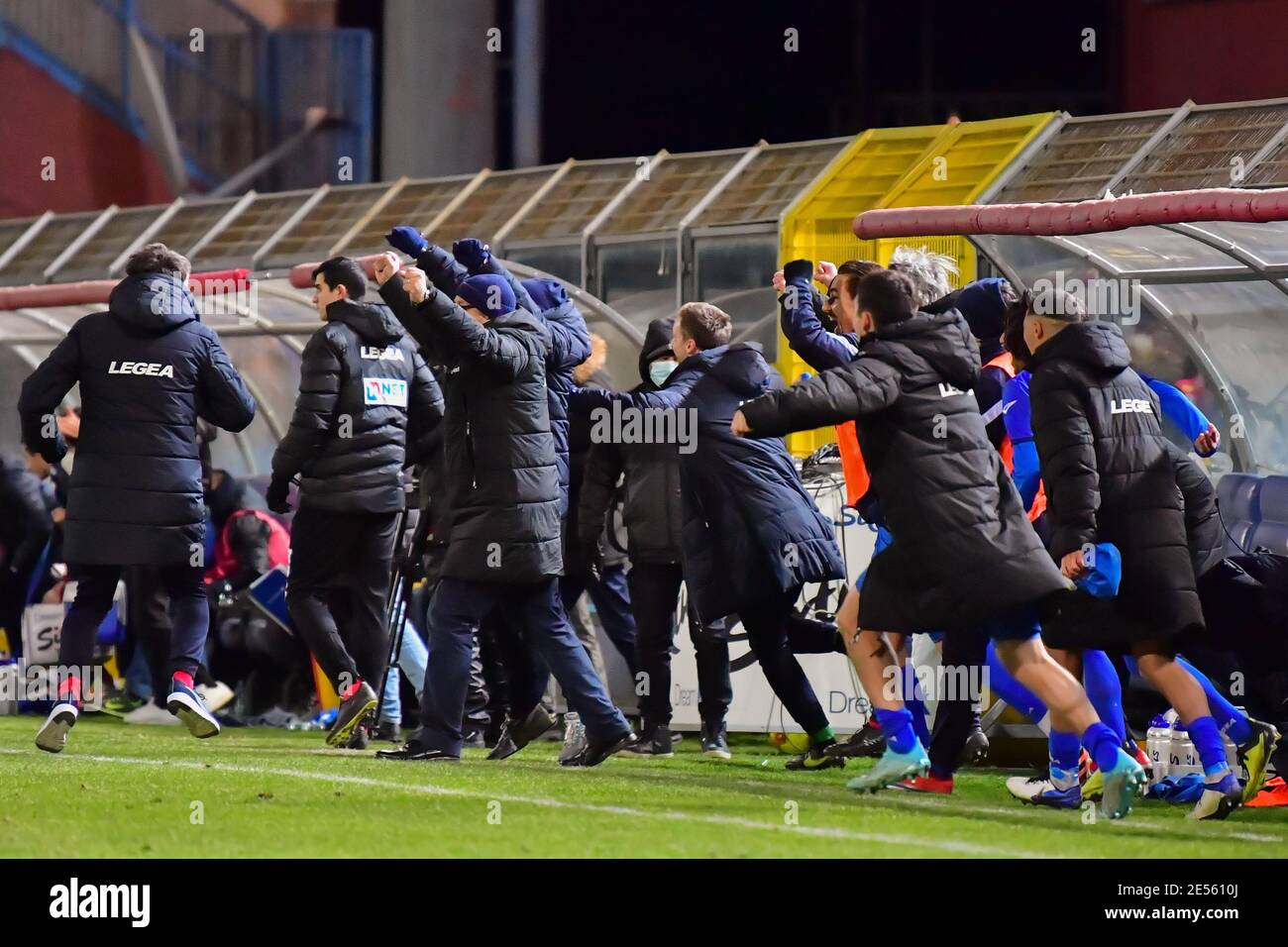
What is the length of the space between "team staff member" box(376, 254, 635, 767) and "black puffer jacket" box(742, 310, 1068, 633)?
167 cm

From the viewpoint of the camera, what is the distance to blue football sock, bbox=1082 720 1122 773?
7441mm

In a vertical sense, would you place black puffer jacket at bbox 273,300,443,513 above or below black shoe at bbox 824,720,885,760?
above

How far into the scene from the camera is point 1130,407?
7984 mm

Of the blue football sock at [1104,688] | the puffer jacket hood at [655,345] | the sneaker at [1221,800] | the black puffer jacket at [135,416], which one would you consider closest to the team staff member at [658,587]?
the puffer jacket hood at [655,345]

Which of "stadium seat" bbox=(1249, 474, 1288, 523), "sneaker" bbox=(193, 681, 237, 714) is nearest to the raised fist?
"stadium seat" bbox=(1249, 474, 1288, 523)

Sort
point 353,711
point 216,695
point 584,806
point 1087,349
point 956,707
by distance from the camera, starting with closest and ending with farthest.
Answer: point 584,806 → point 1087,349 → point 956,707 → point 353,711 → point 216,695

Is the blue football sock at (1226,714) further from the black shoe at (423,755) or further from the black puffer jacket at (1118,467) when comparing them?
the black shoe at (423,755)

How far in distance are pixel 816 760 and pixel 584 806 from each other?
7.28ft

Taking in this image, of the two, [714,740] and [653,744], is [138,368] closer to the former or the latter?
[653,744]

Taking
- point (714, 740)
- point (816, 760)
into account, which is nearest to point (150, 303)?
point (714, 740)

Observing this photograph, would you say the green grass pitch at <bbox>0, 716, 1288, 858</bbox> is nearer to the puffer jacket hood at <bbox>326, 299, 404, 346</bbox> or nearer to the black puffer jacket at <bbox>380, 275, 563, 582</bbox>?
the black puffer jacket at <bbox>380, 275, 563, 582</bbox>

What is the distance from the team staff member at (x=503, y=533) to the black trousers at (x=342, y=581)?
1.17m
